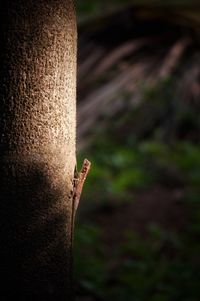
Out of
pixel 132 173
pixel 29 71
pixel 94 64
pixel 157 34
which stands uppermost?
pixel 157 34

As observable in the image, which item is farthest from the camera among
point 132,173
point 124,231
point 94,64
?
point 94,64

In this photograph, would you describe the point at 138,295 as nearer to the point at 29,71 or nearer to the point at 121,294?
the point at 121,294

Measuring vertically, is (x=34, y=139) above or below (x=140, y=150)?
below

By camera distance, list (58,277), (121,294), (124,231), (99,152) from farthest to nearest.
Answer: (99,152) < (124,231) < (121,294) < (58,277)

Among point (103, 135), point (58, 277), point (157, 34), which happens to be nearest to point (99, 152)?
point (103, 135)

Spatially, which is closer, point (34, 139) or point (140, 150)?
point (34, 139)

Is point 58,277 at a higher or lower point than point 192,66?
lower
